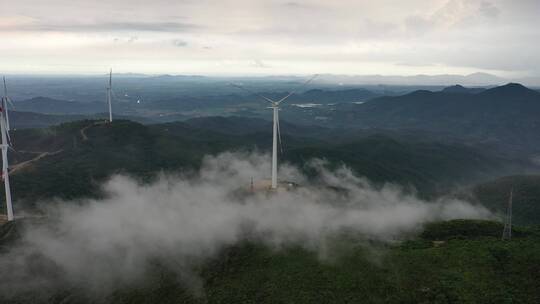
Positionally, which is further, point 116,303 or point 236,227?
point 236,227

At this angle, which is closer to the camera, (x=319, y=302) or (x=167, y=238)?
(x=319, y=302)

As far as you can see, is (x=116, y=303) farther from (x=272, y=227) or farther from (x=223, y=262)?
(x=272, y=227)

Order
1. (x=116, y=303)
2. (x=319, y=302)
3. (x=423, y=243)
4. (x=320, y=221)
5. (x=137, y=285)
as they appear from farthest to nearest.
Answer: (x=320, y=221) < (x=423, y=243) < (x=137, y=285) < (x=116, y=303) < (x=319, y=302)

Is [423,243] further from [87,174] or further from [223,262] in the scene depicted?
[87,174]

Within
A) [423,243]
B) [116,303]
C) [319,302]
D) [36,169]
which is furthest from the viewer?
[36,169]

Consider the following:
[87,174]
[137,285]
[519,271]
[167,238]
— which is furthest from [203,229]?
[87,174]

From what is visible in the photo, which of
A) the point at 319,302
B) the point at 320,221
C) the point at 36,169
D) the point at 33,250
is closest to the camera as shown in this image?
the point at 319,302

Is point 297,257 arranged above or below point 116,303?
above

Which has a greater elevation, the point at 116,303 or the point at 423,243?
the point at 423,243

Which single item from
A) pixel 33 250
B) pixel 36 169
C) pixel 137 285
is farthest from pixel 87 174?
pixel 137 285
